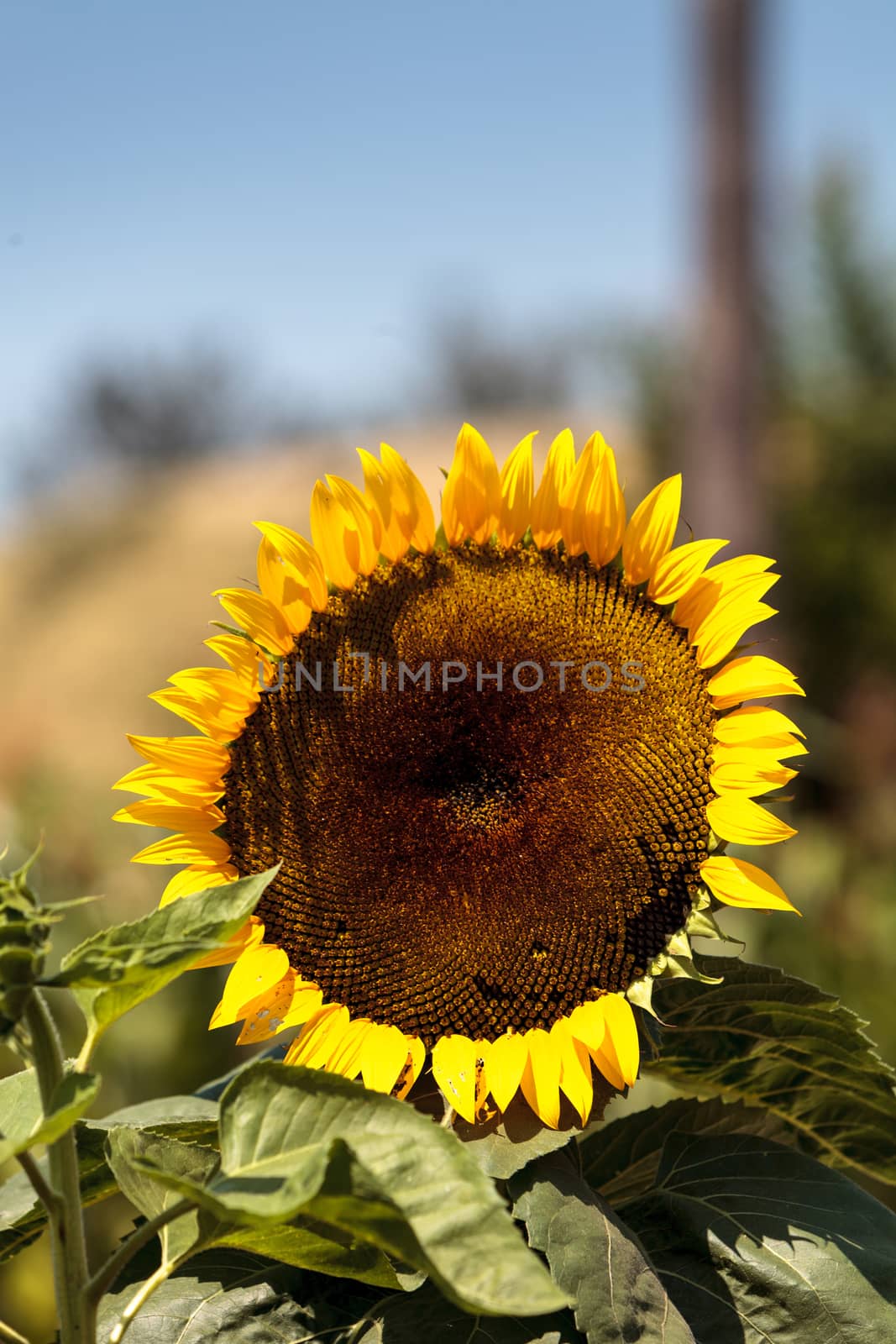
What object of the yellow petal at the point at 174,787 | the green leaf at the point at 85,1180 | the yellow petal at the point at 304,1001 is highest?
the yellow petal at the point at 174,787

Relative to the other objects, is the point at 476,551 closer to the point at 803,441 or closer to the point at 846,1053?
the point at 846,1053

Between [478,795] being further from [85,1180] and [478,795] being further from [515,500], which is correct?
[85,1180]

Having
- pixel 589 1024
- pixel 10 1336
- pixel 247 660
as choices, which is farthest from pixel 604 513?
pixel 10 1336

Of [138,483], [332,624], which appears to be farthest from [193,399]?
[332,624]

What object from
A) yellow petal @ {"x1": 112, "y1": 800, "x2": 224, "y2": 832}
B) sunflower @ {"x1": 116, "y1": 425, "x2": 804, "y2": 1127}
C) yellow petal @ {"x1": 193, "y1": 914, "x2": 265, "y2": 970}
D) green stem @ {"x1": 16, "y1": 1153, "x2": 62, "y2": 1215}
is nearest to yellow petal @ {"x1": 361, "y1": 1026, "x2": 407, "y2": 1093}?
sunflower @ {"x1": 116, "y1": 425, "x2": 804, "y2": 1127}

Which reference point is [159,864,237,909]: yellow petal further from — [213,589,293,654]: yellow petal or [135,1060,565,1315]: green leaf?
[135,1060,565,1315]: green leaf

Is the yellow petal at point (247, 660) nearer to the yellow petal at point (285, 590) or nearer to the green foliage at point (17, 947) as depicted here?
the yellow petal at point (285, 590)

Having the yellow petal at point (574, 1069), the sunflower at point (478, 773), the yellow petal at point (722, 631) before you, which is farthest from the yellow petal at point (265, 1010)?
the yellow petal at point (722, 631)
